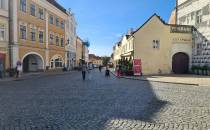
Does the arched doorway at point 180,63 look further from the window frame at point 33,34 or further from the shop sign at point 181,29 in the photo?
the window frame at point 33,34

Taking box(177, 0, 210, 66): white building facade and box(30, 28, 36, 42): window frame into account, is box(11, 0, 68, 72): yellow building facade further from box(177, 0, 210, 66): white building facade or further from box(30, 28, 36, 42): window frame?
box(177, 0, 210, 66): white building facade

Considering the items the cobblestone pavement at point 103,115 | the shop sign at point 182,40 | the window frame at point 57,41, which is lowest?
the cobblestone pavement at point 103,115

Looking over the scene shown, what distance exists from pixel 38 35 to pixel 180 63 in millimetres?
19598

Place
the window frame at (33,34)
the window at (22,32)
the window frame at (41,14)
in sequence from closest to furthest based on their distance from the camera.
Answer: the window at (22,32)
the window frame at (33,34)
the window frame at (41,14)

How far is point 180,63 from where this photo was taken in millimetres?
31391

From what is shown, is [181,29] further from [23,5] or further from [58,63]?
[58,63]

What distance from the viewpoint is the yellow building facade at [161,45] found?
29969 millimetres

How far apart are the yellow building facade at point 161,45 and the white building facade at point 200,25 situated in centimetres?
98

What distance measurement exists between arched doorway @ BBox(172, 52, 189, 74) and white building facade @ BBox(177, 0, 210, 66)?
99 centimetres

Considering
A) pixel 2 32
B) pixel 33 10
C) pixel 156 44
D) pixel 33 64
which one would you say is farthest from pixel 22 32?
pixel 156 44

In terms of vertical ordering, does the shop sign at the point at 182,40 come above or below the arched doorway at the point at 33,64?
above

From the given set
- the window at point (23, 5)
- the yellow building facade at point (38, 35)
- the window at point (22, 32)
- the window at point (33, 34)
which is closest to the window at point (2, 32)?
the yellow building facade at point (38, 35)

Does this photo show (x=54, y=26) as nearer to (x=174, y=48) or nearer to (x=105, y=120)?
(x=174, y=48)

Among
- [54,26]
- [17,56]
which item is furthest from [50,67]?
[17,56]
